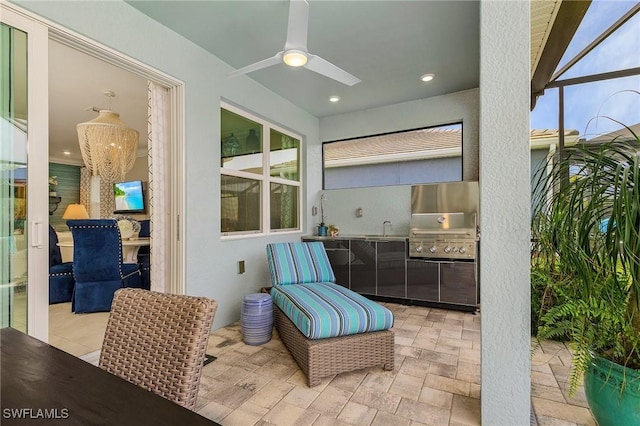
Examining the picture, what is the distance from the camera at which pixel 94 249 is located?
11.0 feet

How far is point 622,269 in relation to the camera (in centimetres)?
126

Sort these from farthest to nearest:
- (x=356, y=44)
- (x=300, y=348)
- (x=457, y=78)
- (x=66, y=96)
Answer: (x=66, y=96)
(x=457, y=78)
(x=356, y=44)
(x=300, y=348)

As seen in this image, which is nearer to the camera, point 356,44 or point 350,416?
point 350,416

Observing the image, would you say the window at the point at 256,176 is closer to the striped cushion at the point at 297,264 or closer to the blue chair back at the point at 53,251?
the striped cushion at the point at 297,264

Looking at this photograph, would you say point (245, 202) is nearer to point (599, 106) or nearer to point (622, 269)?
point (622, 269)

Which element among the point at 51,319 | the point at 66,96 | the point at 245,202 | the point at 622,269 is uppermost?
the point at 66,96

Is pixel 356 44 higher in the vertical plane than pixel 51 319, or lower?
higher

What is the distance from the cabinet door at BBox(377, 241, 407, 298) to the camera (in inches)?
144

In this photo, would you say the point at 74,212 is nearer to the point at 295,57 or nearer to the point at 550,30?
the point at 295,57

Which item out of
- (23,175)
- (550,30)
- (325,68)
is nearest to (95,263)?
(23,175)

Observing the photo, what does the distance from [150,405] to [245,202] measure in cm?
303

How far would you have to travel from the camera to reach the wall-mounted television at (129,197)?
19.8 ft

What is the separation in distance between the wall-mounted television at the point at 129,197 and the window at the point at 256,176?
3572 mm

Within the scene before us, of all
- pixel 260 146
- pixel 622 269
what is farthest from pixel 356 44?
pixel 622 269
